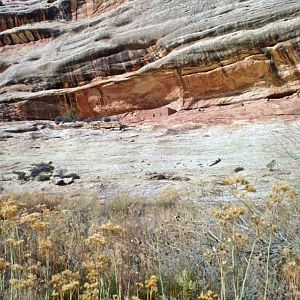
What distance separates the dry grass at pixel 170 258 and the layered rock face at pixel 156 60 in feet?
32.5

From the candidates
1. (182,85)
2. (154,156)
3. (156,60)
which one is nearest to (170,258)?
(154,156)

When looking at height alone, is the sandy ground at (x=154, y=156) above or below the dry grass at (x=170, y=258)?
below

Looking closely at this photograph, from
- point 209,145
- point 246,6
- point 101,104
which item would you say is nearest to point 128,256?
point 209,145

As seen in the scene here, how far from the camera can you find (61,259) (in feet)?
9.86

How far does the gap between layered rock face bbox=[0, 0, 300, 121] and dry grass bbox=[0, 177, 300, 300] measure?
9892 millimetres

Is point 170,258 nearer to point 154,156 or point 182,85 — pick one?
point 154,156

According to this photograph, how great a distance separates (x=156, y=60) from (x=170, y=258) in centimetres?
1291

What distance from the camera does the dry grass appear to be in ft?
7.08

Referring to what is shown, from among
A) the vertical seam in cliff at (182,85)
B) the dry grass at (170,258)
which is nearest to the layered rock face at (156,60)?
the vertical seam in cliff at (182,85)

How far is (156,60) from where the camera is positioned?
15078mm

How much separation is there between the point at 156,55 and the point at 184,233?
12.8 metres

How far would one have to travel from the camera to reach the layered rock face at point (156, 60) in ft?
41.2

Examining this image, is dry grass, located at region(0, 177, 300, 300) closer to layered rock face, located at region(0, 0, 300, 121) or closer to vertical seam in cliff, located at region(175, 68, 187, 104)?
layered rock face, located at region(0, 0, 300, 121)

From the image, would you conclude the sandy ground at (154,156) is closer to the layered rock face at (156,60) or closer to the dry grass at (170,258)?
the layered rock face at (156,60)
